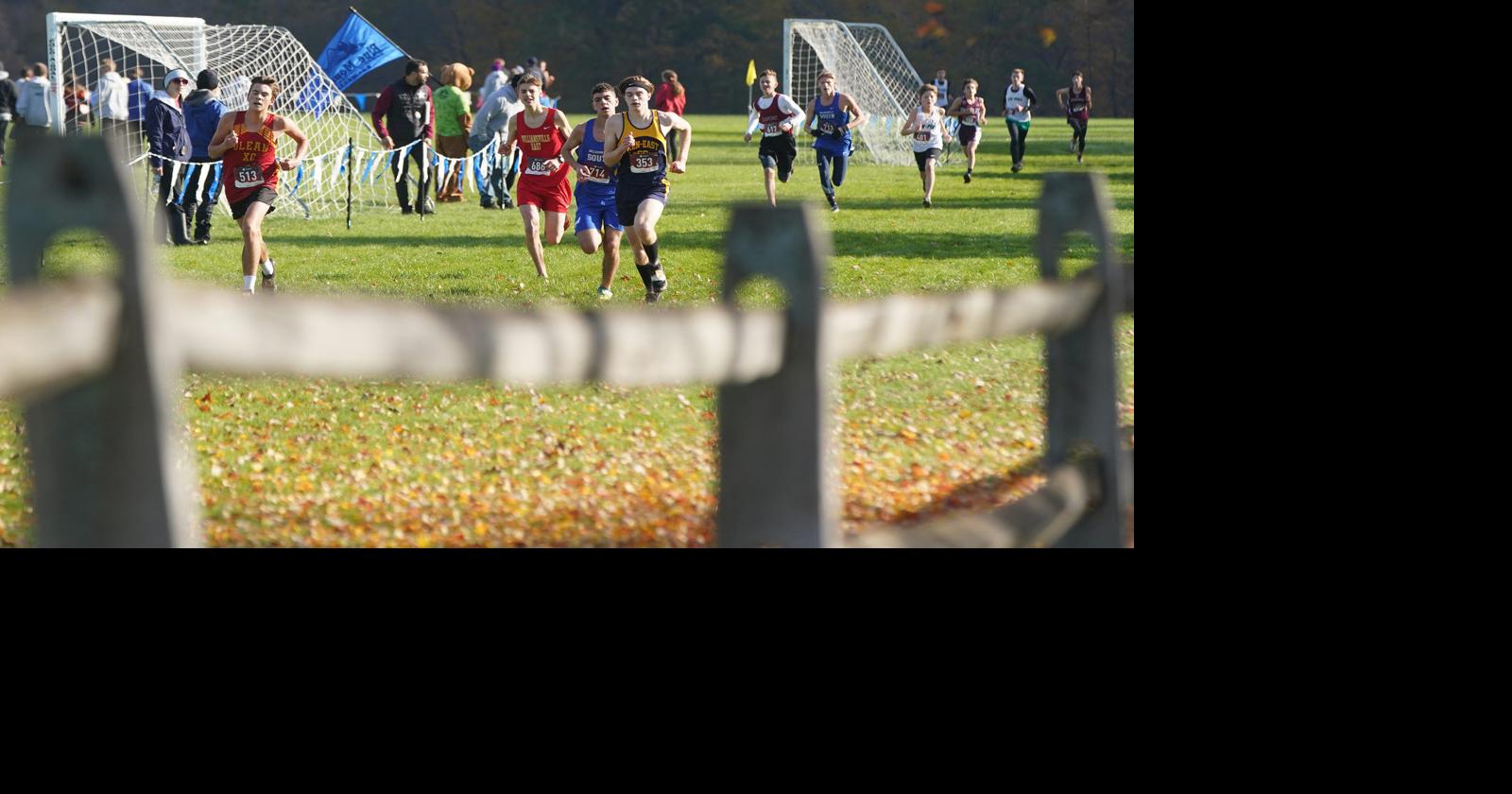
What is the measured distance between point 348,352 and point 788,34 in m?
27.1

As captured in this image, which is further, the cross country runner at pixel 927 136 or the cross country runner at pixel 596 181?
the cross country runner at pixel 927 136

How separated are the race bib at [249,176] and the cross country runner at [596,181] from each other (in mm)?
2153

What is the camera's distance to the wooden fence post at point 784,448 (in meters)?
2.52

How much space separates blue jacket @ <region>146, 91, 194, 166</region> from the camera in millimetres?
15898

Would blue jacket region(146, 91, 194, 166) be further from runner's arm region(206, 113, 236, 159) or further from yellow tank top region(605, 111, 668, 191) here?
yellow tank top region(605, 111, 668, 191)

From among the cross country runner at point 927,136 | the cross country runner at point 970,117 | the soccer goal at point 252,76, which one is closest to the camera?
the soccer goal at point 252,76

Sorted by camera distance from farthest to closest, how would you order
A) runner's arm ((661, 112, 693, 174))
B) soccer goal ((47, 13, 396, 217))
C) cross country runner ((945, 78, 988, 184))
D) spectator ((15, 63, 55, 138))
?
spectator ((15, 63, 55, 138)), cross country runner ((945, 78, 988, 184)), soccer goal ((47, 13, 396, 217)), runner's arm ((661, 112, 693, 174))

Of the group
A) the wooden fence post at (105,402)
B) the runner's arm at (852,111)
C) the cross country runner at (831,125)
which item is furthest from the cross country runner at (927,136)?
the wooden fence post at (105,402)

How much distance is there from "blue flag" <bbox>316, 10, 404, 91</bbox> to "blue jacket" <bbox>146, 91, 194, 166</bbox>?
6602 mm

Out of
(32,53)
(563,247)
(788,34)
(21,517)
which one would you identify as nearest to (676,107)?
(788,34)

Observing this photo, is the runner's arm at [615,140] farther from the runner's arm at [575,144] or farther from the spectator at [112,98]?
the spectator at [112,98]

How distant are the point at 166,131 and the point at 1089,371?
45.5 feet

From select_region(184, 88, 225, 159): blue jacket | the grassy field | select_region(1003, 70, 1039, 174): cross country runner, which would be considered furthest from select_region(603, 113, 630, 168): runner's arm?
select_region(1003, 70, 1039, 174): cross country runner

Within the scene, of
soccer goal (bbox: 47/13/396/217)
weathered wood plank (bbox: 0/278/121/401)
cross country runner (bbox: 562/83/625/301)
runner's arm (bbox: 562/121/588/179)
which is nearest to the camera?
weathered wood plank (bbox: 0/278/121/401)
